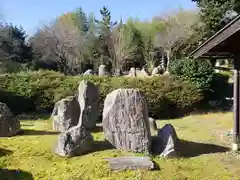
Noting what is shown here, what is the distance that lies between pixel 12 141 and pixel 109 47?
2823cm

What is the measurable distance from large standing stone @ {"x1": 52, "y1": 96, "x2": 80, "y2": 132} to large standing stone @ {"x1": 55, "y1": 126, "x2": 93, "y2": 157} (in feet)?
8.03

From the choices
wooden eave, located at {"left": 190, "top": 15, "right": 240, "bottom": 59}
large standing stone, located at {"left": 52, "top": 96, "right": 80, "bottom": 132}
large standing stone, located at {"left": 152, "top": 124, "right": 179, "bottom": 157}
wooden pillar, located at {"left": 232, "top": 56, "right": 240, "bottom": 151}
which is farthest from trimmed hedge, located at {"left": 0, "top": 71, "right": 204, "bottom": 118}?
large standing stone, located at {"left": 152, "top": 124, "right": 179, "bottom": 157}

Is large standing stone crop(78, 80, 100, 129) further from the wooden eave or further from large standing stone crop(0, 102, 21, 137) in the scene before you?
the wooden eave

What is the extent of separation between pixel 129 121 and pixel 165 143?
1.05 meters

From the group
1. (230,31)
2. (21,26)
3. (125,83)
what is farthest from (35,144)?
(21,26)

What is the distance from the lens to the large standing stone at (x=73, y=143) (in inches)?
276

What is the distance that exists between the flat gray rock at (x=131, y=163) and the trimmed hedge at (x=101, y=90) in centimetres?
708

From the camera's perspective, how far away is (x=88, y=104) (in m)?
9.94

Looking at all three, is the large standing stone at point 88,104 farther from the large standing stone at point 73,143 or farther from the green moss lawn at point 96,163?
the large standing stone at point 73,143

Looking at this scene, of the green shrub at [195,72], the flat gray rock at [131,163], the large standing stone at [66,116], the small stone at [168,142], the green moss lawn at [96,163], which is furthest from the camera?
the green shrub at [195,72]

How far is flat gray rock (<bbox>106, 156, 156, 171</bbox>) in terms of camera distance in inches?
250

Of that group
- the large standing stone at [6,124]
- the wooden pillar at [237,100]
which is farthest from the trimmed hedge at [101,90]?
the wooden pillar at [237,100]

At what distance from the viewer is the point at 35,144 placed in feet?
26.0

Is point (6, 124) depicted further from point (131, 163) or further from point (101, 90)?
point (101, 90)
